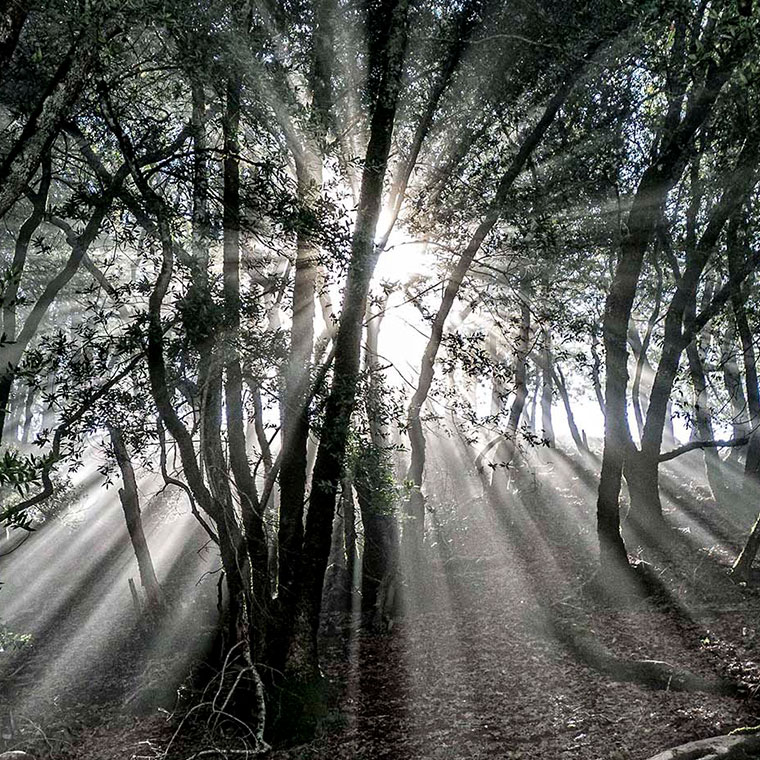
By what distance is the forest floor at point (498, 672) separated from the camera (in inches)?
316

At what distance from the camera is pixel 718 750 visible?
6695 millimetres

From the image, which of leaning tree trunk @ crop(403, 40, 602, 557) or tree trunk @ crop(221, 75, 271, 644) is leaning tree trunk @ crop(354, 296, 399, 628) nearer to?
leaning tree trunk @ crop(403, 40, 602, 557)

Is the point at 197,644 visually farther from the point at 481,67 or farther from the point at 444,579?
the point at 481,67

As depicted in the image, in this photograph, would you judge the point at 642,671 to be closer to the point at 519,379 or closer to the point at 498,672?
the point at 498,672

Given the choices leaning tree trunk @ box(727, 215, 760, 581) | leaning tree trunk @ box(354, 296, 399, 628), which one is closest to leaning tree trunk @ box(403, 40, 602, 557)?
leaning tree trunk @ box(354, 296, 399, 628)

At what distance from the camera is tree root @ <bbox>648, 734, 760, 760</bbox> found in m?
6.64

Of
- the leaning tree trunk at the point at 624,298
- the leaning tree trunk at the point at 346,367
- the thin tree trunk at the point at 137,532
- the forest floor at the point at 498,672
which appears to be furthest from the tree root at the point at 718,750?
the thin tree trunk at the point at 137,532

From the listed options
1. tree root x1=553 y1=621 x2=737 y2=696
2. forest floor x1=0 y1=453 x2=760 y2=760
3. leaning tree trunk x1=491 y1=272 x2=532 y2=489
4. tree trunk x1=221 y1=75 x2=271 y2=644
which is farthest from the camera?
leaning tree trunk x1=491 y1=272 x2=532 y2=489

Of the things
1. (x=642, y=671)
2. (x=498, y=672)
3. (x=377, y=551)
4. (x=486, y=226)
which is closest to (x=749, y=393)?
(x=642, y=671)

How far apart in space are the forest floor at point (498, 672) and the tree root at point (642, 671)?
9 cm

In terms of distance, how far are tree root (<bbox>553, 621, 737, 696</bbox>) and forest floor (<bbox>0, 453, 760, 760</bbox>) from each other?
0.31 ft

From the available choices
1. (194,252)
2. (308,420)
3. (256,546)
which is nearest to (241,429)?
(308,420)

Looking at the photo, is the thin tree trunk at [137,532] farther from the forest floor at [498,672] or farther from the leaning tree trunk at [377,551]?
the leaning tree trunk at [377,551]

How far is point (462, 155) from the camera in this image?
1159cm
